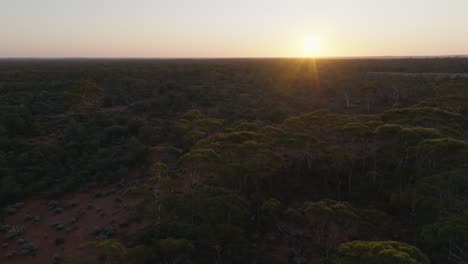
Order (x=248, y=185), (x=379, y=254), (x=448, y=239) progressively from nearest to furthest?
(x=379, y=254) → (x=448, y=239) → (x=248, y=185)

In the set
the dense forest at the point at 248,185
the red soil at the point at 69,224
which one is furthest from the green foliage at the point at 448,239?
the red soil at the point at 69,224

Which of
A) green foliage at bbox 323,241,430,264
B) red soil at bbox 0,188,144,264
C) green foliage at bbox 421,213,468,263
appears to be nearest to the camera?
green foliage at bbox 323,241,430,264

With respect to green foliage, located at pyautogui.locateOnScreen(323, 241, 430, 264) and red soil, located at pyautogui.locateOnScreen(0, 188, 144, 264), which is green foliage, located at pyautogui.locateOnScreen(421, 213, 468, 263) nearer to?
green foliage, located at pyautogui.locateOnScreen(323, 241, 430, 264)

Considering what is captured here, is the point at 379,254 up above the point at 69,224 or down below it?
above

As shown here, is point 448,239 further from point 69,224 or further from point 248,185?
point 69,224

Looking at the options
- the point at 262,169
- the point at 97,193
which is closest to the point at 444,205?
the point at 262,169

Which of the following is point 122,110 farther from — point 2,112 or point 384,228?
point 384,228

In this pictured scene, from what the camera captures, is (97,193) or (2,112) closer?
(97,193)

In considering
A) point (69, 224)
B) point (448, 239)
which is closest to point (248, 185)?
point (448, 239)

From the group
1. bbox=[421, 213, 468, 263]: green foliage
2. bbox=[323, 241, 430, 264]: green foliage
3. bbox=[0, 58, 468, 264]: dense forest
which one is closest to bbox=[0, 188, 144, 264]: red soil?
bbox=[0, 58, 468, 264]: dense forest
